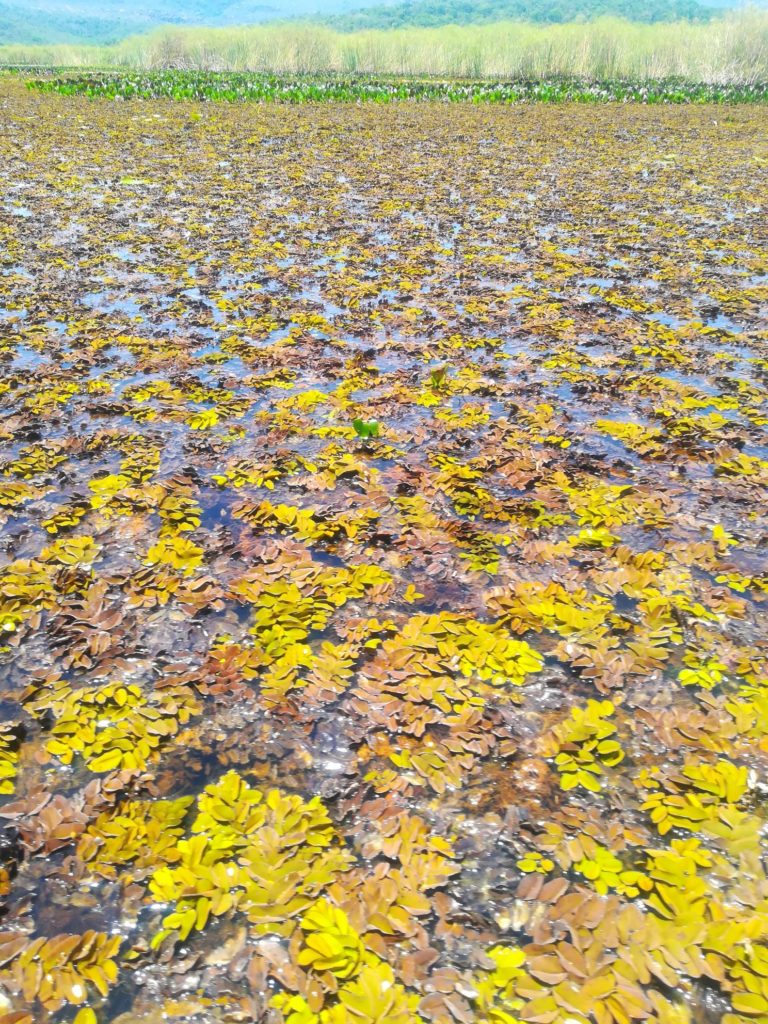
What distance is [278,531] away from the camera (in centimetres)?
459

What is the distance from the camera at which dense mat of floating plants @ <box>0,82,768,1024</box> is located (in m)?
2.33

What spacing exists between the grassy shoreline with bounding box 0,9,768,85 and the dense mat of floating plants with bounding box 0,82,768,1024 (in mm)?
43524

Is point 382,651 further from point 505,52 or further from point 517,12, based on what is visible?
point 517,12

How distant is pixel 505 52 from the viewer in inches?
1780

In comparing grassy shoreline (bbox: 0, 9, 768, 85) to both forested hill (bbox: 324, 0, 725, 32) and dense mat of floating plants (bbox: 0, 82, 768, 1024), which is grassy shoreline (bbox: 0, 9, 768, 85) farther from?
forested hill (bbox: 324, 0, 725, 32)

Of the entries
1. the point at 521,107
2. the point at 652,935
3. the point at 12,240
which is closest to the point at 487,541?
the point at 652,935

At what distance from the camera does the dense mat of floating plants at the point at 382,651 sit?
233 centimetres

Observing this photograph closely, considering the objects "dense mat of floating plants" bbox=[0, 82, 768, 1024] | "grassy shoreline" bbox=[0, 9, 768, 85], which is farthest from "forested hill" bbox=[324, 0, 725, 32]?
"dense mat of floating plants" bbox=[0, 82, 768, 1024]

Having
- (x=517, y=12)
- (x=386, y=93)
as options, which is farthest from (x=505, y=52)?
(x=517, y=12)

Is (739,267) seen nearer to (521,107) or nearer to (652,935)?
(652,935)

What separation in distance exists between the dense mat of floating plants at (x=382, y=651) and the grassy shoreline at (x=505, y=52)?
1714 inches

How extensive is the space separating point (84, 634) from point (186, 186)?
14.1 metres

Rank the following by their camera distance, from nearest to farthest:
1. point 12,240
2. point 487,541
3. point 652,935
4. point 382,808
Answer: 1. point 652,935
2. point 382,808
3. point 487,541
4. point 12,240

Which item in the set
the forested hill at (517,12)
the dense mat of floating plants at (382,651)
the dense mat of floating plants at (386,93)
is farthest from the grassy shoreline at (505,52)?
the forested hill at (517,12)
